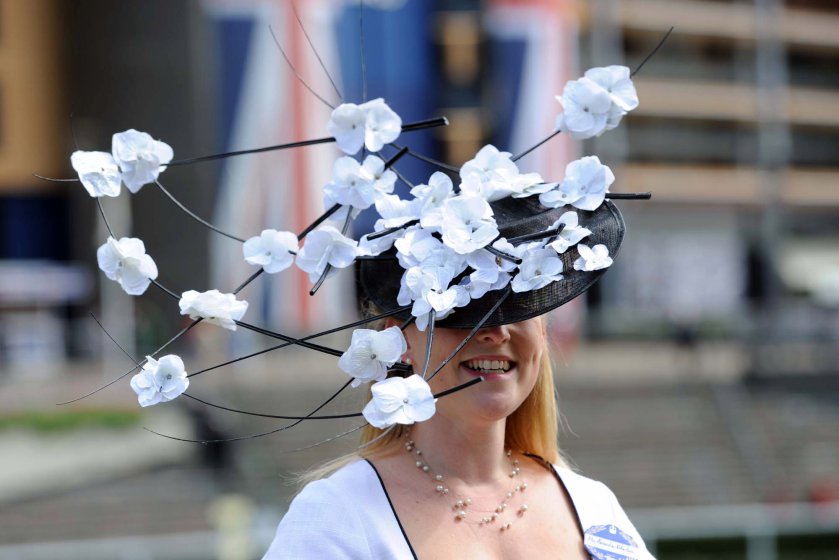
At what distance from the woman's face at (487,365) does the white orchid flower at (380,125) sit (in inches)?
12.6

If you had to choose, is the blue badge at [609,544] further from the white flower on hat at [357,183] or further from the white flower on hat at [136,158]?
the white flower on hat at [136,158]

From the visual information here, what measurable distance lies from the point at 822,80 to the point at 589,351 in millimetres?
16529

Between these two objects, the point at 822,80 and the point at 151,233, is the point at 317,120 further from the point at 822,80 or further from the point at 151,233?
the point at 822,80

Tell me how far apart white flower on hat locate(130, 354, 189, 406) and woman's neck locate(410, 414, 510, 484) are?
18.8 inches

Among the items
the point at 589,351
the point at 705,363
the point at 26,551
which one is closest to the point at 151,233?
the point at 589,351

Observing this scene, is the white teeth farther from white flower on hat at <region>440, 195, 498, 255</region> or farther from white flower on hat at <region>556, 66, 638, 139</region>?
white flower on hat at <region>556, 66, 638, 139</region>

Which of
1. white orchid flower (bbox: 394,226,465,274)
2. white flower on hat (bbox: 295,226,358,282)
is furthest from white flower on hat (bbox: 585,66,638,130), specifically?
white flower on hat (bbox: 295,226,358,282)

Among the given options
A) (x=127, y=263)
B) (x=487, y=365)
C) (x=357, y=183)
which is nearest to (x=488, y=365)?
(x=487, y=365)

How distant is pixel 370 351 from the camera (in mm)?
1948

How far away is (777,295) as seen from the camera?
37062 mm

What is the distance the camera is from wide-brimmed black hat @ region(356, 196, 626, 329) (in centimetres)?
204

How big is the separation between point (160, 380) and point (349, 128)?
1.65 ft

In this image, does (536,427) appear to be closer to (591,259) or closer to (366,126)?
(591,259)

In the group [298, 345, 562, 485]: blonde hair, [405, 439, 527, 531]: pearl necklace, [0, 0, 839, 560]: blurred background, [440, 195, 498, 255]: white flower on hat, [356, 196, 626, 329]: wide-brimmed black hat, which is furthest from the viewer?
[0, 0, 839, 560]: blurred background
